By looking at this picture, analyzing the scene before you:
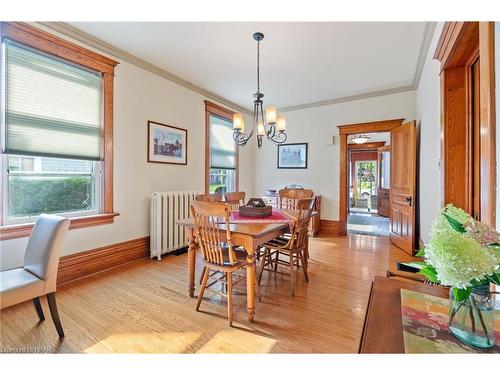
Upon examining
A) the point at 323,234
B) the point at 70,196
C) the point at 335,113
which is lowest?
the point at 323,234

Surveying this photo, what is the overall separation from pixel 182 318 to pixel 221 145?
353 centimetres

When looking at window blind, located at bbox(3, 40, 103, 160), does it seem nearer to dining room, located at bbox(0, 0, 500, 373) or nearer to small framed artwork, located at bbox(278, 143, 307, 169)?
dining room, located at bbox(0, 0, 500, 373)

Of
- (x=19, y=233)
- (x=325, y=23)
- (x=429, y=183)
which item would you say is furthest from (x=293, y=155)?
(x=19, y=233)

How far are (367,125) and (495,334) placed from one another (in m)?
4.47

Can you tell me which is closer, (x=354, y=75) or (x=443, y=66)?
(x=443, y=66)

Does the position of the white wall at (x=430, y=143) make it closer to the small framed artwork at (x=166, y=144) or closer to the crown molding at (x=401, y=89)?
the crown molding at (x=401, y=89)

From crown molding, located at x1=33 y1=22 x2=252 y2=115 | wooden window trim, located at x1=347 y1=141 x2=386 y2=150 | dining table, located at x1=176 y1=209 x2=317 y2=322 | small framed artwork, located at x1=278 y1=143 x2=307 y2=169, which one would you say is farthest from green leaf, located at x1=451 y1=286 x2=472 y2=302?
wooden window trim, located at x1=347 y1=141 x2=386 y2=150

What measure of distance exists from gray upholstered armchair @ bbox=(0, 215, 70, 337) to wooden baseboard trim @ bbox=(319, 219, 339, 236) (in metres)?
4.42

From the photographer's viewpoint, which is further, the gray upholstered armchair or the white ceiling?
the white ceiling

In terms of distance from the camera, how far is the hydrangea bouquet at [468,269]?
25.6 inches

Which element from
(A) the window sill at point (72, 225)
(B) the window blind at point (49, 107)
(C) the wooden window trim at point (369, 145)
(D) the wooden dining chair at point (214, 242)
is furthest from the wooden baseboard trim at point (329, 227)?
(C) the wooden window trim at point (369, 145)

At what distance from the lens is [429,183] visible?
302 cm

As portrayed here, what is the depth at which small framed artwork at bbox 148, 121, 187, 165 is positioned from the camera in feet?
11.5

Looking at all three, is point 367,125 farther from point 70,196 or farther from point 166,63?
point 70,196
